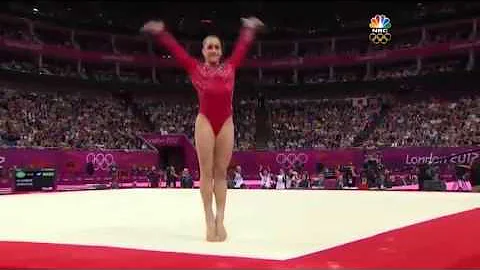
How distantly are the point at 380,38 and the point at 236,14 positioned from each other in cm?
1244

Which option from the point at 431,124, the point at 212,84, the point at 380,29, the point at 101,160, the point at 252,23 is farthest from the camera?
the point at 380,29

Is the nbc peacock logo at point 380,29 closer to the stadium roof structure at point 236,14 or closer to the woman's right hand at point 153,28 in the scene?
the stadium roof structure at point 236,14

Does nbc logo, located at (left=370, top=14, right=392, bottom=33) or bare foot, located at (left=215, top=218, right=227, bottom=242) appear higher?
nbc logo, located at (left=370, top=14, right=392, bottom=33)

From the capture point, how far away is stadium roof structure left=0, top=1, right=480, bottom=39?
3856 cm

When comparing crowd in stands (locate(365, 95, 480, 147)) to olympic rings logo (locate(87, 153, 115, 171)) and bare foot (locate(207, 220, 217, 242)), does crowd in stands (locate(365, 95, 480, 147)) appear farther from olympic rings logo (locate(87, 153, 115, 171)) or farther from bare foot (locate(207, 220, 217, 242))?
bare foot (locate(207, 220, 217, 242))

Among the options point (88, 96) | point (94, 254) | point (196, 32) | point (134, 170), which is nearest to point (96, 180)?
point (134, 170)

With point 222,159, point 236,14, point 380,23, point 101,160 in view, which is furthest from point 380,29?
point 222,159

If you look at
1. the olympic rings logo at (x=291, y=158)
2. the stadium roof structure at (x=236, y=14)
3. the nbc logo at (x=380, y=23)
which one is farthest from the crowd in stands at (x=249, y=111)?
the olympic rings logo at (x=291, y=158)

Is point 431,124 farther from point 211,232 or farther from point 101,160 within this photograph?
point 211,232

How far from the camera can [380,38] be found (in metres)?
39.2

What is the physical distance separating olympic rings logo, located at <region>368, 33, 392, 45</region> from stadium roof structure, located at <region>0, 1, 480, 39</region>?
1.06 metres

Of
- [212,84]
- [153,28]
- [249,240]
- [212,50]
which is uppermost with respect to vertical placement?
[153,28]

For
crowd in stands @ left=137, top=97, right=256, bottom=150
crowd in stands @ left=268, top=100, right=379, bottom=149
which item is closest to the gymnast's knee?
crowd in stands @ left=268, top=100, right=379, bottom=149

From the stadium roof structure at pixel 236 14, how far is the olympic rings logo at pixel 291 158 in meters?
11.3
